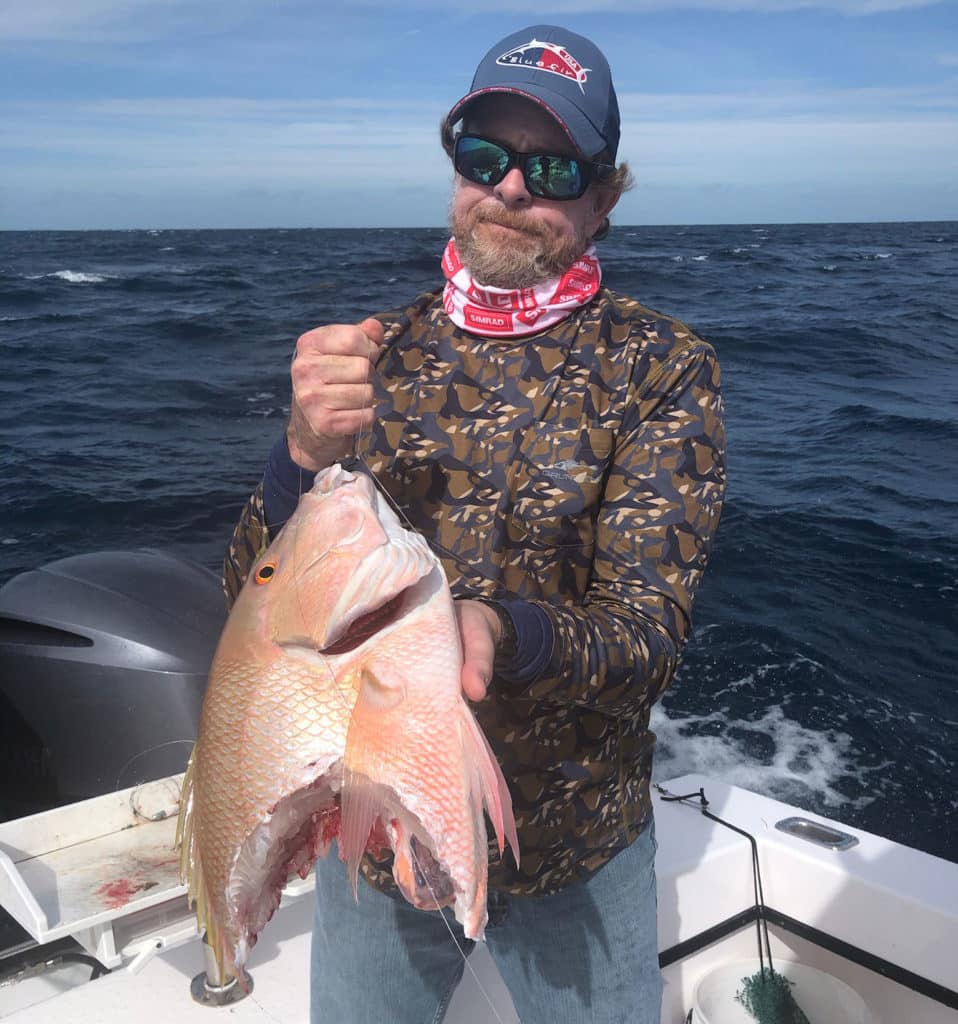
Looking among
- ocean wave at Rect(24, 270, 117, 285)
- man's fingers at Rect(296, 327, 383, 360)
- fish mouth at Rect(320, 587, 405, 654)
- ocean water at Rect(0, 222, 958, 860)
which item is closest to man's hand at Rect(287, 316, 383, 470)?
man's fingers at Rect(296, 327, 383, 360)

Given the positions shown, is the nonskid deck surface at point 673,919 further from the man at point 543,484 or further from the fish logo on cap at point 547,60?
the fish logo on cap at point 547,60

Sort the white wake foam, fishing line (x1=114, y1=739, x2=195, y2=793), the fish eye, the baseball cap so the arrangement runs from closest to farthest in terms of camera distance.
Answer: the fish eye < the baseball cap < fishing line (x1=114, y1=739, x2=195, y2=793) < the white wake foam

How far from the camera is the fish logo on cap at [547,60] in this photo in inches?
78.6

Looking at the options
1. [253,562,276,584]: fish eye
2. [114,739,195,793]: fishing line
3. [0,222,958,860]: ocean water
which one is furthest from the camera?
[0,222,958,860]: ocean water

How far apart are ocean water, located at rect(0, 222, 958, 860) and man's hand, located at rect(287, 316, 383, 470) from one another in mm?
5156

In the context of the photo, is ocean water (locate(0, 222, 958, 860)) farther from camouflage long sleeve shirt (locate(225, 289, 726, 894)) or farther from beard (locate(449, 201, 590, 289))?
beard (locate(449, 201, 590, 289))

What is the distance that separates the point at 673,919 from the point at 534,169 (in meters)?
2.35

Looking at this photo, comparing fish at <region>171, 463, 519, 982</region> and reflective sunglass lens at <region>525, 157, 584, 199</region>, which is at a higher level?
reflective sunglass lens at <region>525, 157, 584, 199</region>

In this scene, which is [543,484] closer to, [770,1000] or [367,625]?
[367,625]

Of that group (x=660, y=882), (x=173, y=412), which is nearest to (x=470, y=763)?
(x=660, y=882)

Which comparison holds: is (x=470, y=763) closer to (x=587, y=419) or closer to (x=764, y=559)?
(x=587, y=419)

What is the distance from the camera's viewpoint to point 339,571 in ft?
4.74

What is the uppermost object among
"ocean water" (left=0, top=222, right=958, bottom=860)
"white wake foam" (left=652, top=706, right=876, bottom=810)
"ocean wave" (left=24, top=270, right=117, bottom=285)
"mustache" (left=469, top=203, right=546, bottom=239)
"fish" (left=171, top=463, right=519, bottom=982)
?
"mustache" (left=469, top=203, right=546, bottom=239)

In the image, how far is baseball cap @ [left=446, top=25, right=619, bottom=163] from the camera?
78.2 inches
